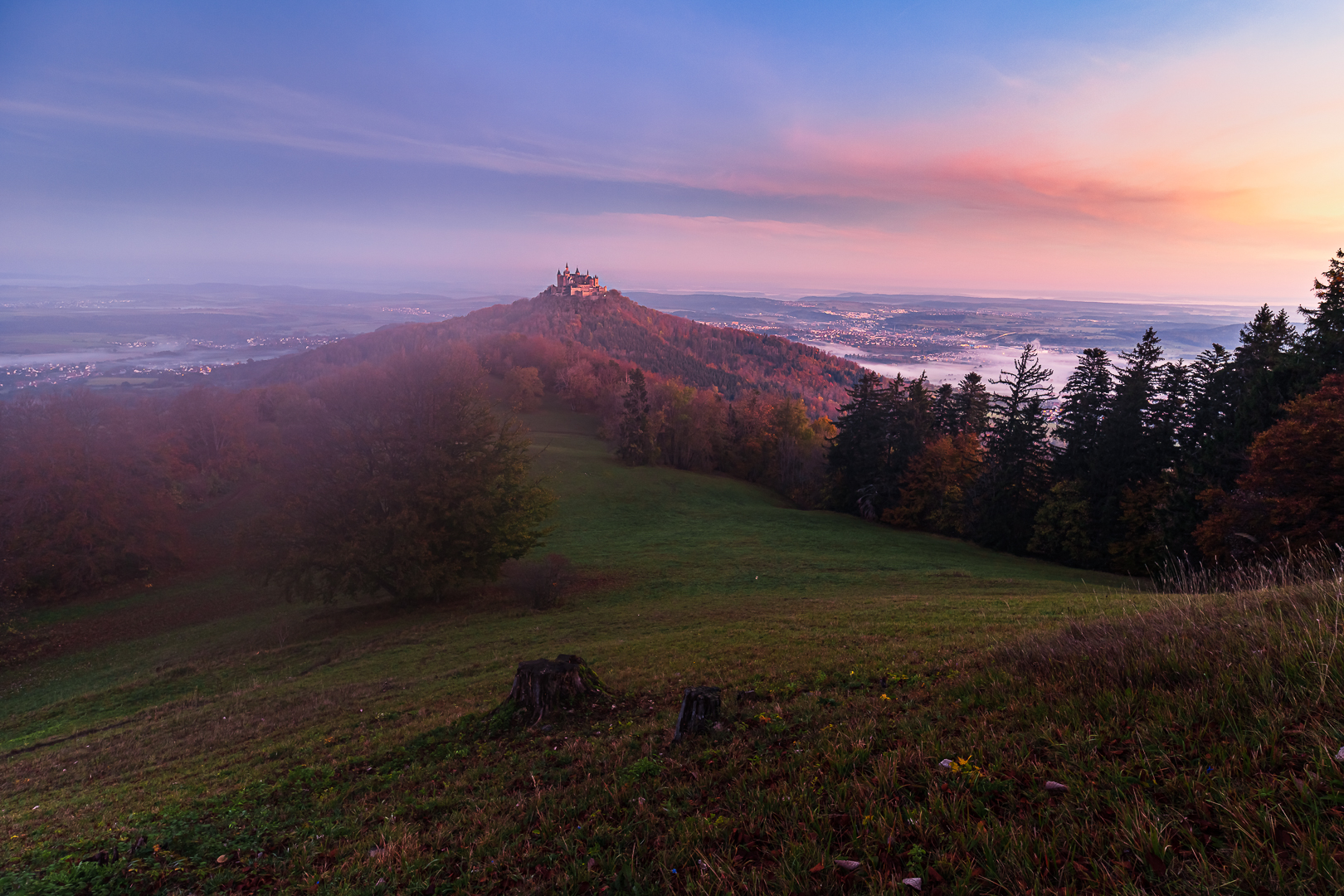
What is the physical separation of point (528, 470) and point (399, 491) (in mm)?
5521

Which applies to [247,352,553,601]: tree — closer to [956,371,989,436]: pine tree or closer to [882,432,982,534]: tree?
[882,432,982,534]: tree

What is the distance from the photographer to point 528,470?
84.5ft

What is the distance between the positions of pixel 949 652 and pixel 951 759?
5205 mm

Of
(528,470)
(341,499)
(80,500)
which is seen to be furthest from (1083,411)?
(80,500)

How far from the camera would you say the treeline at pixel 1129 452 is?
20375mm

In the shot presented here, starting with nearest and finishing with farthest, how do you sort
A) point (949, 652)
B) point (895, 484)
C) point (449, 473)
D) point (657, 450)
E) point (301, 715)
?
point (949, 652), point (301, 715), point (449, 473), point (895, 484), point (657, 450)

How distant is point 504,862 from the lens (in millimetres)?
4641

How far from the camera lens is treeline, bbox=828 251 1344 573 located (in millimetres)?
20375

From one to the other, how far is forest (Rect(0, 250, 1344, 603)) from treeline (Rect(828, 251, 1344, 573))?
0.12m

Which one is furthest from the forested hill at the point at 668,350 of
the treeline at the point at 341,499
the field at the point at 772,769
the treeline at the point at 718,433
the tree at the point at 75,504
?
the field at the point at 772,769

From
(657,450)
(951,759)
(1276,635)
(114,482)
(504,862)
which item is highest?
(1276,635)

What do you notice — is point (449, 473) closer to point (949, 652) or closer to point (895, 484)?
point (949, 652)

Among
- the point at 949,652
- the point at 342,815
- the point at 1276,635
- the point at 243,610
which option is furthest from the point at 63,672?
the point at 1276,635

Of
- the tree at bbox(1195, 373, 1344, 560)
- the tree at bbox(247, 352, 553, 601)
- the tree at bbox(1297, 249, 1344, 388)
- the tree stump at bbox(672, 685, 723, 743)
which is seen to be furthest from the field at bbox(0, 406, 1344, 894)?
the tree at bbox(1297, 249, 1344, 388)
